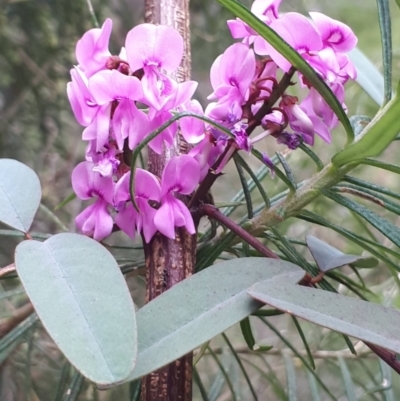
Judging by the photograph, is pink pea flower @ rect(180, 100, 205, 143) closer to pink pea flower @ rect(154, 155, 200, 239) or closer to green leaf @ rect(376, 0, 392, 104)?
pink pea flower @ rect(154, 155, 200, 239)

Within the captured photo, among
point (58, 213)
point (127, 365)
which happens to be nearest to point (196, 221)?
point (127, 365)

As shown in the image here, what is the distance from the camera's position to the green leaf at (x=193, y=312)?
0.18m

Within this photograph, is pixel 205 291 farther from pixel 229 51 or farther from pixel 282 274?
pixel 229 51

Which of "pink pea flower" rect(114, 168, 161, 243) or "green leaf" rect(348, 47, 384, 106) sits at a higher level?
"green leaf" rect(348, 47, 384, 106)

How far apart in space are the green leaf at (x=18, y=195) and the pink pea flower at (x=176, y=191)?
77mm

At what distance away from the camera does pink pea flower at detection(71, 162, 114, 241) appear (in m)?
0.30

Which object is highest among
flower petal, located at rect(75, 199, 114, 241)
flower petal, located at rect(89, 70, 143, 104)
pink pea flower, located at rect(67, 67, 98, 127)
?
flower petal, located at rect(89, 70, 143, 104)

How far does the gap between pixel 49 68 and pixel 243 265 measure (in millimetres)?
738

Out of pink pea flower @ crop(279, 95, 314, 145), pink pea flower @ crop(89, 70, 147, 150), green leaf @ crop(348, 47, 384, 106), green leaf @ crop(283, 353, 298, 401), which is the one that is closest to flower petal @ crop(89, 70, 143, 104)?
pink pea flower @ crop(89, 70, 147, 150)

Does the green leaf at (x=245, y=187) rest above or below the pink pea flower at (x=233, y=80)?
below

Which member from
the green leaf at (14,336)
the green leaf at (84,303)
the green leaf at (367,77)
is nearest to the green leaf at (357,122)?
the green leaf at (367,77)

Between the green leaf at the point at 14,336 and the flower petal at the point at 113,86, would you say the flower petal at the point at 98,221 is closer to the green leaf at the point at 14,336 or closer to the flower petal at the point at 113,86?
the flower petal at the point at 113,86

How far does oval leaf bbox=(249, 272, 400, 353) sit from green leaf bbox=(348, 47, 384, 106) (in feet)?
0.77

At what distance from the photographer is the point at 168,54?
0.28 metres
